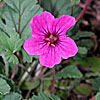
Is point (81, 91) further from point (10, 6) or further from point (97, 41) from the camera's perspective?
point (10, 6)

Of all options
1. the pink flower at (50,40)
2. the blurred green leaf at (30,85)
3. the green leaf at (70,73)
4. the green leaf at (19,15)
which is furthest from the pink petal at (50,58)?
the blurred green leaf at (30,85)

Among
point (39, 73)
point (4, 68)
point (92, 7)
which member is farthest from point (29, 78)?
point (92, 7)

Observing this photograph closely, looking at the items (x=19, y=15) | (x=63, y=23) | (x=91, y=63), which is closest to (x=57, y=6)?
(x=19, y=15)

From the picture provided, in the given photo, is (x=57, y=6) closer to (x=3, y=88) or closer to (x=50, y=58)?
(x=50, y=58)

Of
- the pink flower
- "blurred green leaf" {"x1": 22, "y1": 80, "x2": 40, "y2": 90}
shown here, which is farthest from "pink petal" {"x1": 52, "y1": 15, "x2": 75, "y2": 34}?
"blurred green leaf" {"x1": 22, "y1": 80, "x2": 40, "y2": 90}

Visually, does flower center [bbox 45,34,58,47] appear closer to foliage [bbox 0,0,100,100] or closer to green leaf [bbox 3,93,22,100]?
foliage [bbox 0,0,100,100]
